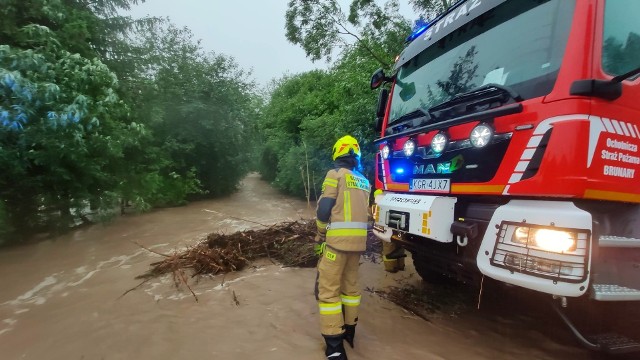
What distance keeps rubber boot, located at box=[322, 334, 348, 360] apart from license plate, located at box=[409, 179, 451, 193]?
1395 millimetres

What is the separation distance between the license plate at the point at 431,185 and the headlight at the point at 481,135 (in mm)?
400

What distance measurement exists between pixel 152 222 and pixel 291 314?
307 inches

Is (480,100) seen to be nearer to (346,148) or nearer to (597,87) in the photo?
(597,87)

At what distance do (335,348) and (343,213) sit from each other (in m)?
1.11

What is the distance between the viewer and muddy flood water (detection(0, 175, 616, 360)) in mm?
3258

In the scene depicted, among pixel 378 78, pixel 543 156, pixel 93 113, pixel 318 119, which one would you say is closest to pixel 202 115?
pixel 318 119

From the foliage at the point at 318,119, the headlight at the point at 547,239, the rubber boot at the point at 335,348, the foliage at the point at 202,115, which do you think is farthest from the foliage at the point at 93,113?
the headlight at the point at 547,239

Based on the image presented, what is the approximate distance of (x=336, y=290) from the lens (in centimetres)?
314

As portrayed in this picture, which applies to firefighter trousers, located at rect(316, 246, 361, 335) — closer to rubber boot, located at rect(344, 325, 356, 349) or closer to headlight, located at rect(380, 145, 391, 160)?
rubber boot, located at rect(344, 325, 356, 349)

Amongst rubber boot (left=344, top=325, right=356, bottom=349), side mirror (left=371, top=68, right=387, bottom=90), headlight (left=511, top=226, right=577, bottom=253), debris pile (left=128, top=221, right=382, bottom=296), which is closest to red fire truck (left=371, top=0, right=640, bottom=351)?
headlight (left=511, top=226, right=577, bottom=253)

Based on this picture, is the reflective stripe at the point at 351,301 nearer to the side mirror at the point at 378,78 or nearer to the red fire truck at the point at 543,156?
the red fire truck at the point at 543,156

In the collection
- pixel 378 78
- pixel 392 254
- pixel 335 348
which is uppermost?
pixel 378 78

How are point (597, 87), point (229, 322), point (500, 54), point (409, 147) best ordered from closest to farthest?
point (597, 87) < point (500, 54) < point (409, 147) < point (229, 322)

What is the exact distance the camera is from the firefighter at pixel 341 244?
307cm
